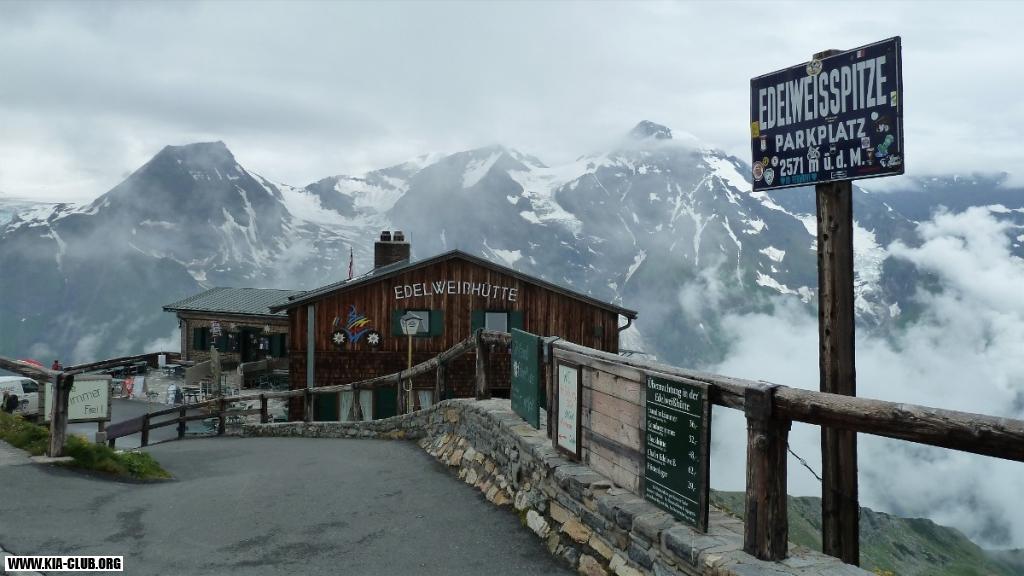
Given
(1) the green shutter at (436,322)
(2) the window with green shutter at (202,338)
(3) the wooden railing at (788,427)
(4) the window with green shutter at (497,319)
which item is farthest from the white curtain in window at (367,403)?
(3) the wooden railing at (788,427)

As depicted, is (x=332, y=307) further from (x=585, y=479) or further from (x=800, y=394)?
(x=800, y=394)

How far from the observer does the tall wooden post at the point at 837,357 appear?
609cm

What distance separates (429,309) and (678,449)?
798 inches

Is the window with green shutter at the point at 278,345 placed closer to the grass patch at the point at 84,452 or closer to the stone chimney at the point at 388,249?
the stone chimney at the point at 388,249

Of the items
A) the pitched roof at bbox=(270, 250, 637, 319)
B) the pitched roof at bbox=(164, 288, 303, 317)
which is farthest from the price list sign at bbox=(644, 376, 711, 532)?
the pitched roof at bbox=(164, 288, 303, 317)

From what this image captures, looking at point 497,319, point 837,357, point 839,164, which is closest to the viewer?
point 837,357

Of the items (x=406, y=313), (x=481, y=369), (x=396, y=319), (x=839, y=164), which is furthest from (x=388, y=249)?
(x=839, y=164)

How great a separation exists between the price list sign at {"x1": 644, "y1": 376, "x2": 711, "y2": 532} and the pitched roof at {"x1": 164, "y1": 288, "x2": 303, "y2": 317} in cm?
3317

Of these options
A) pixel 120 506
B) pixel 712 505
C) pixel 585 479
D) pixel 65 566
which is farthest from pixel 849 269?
pixel 120 506

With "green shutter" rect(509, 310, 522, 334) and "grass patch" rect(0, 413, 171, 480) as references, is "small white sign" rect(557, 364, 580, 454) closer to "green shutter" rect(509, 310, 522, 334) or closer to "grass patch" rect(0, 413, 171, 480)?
"grass patch" rect(0, 413, 171, 480)

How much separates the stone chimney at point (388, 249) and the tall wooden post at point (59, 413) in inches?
844

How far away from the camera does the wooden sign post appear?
6.11 metres

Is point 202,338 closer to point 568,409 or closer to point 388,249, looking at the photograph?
point 388,249

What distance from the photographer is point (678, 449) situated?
588cm
